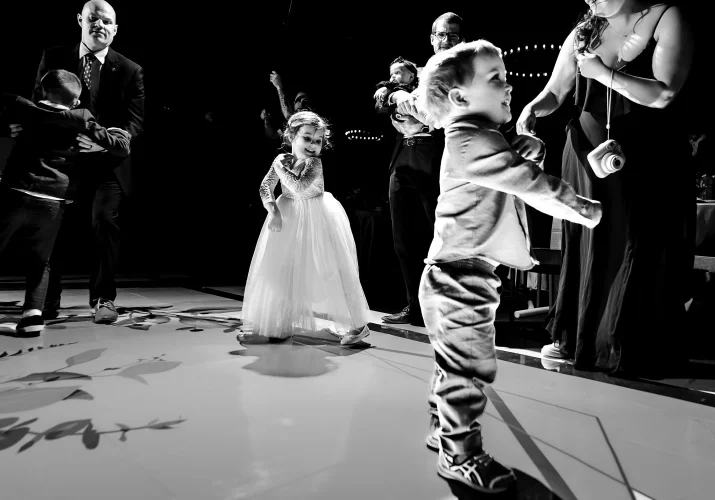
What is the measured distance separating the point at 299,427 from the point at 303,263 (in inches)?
47.6


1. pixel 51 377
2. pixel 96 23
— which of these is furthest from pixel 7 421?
pixel 96 23

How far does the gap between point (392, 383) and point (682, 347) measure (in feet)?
3.78

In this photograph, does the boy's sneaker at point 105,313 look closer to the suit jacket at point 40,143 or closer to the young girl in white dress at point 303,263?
the suit jacket at point 40,143

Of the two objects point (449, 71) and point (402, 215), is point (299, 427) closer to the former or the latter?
point (449, 71)

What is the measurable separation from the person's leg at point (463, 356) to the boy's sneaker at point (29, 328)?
226cm

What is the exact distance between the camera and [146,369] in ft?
6.62

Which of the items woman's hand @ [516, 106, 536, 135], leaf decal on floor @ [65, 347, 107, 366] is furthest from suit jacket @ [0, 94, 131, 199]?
woman's hand @ [516, 106, 536, 135]

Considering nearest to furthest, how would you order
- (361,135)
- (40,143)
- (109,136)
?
(40,143) < (109,136) < (361,135)

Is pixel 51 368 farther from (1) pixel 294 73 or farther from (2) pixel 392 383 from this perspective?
(1) pixel 294 73

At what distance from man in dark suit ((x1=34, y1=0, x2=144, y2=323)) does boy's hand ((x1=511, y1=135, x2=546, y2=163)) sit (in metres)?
2.62

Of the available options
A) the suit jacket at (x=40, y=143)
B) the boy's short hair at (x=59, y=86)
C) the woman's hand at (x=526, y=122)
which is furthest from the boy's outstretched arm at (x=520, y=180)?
the boy's short hair at (x=59, y=86)

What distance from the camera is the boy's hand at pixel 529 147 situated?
1230 mm

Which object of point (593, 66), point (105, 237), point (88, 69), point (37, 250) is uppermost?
point (88, 69)

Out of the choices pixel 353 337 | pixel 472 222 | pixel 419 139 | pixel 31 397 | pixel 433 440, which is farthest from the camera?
pixel 419 139
